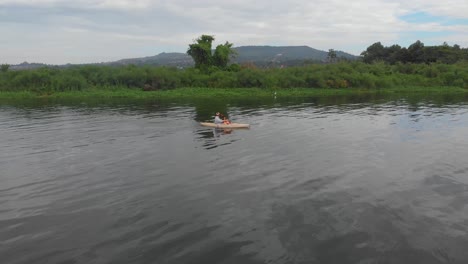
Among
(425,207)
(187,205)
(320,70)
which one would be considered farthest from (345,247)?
(320,70)

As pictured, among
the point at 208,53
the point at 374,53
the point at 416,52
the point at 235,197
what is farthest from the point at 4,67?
the point at 416,52

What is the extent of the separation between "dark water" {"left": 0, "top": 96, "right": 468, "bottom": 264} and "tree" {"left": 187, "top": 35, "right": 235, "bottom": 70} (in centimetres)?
5919

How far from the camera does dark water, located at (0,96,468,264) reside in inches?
461

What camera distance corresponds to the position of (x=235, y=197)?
1603cm

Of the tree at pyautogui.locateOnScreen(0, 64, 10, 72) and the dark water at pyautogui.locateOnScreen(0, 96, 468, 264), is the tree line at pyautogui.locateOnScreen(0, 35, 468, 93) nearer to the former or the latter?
the tree at pyautogui.locateOnScreen(0, 64, 10, 72)

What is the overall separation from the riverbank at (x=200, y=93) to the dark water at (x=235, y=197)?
40.4 m

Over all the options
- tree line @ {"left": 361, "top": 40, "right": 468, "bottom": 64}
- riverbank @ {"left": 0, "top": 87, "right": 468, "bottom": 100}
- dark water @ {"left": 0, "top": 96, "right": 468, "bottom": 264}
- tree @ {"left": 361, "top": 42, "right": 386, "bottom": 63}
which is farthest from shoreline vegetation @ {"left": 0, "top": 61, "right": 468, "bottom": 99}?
dark water @ {"left": 0, "top": 96, "right": 468, "bottom": 264}

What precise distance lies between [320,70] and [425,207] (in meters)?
75.9

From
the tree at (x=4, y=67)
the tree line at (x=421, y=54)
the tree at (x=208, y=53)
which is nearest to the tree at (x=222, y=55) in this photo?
the tree at (x=208, y=53)

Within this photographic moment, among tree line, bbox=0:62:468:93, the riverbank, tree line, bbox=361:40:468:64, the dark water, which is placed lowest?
the dark water

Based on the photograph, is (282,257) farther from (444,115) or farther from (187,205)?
(444,115)

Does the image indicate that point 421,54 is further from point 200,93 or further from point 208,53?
point 200,93

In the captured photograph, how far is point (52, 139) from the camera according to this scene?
2897 centimetres

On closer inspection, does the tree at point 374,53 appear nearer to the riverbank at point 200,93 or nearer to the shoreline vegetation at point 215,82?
the shoreline vegetation at point 215,82
